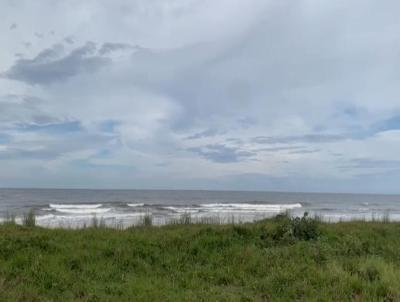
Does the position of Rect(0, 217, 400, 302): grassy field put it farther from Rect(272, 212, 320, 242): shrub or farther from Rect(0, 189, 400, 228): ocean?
Rect(0, 189, 400, 228): ocean

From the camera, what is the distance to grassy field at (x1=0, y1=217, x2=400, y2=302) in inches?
257

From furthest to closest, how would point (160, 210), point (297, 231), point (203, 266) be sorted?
1. point (160, 210)
2. point (297, 231)
3. point (203, 266)

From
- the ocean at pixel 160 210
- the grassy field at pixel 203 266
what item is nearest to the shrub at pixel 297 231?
the grassy field at pixel 203 266

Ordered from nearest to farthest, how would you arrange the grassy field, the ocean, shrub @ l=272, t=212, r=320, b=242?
1. the grassy field
2. shrub @ l=272, t=212, r=320, b=242
3. the ocean

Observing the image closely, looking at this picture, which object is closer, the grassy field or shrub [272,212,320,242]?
the grassy field

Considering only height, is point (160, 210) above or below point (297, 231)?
below

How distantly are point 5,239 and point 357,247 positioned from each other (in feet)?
25.2

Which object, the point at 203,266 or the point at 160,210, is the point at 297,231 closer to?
the point at 203,266

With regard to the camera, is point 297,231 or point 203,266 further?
point 297,231

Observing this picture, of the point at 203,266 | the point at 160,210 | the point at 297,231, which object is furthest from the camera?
the point at 160,210

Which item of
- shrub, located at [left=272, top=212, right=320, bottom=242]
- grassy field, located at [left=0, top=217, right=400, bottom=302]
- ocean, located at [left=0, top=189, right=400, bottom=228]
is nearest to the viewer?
grassy field, located at [left=0, top=217, right=400, bottom=302]

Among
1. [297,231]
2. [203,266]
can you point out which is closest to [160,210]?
[297,231]

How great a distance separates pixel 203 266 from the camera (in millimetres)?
8469

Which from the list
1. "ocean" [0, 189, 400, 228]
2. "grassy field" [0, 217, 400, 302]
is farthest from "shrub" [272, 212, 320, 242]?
"ocean" [0, 189, 400, 228]
